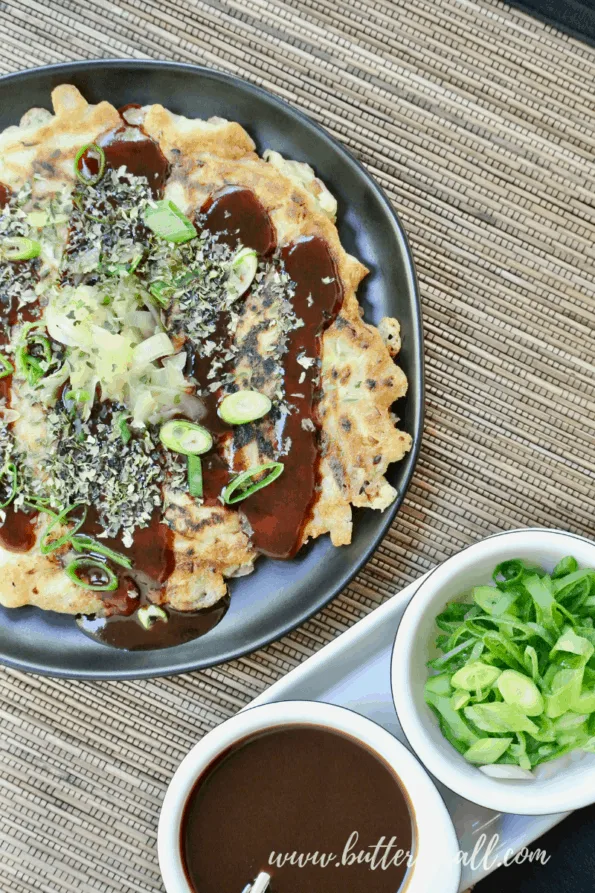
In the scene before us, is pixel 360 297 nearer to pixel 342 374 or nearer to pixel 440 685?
pixel 342 374

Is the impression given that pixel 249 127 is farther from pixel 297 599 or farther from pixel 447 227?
pixel 297 599

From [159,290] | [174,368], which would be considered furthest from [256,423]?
[159,290]

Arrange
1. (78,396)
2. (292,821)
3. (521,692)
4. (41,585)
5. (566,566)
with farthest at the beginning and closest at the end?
(41,585) → (78,396) → (292,821) → (566,566) → (521,692)

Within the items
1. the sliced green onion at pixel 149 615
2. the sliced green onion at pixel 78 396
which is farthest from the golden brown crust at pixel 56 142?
the sliced green onion at pixel 149 615

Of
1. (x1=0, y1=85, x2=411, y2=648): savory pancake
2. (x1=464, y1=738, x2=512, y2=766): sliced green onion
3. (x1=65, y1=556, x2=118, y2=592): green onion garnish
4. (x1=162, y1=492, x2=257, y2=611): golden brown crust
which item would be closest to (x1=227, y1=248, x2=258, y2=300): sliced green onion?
(x1=0, y1=85, x2=411, y2=648): savory pancake

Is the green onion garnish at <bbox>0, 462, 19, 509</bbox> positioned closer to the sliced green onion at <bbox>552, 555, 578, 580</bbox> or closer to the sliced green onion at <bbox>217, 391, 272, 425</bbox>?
the sliced green onion at <bbox>217, 391, 272, 425</bbox>

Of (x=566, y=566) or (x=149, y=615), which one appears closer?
(x=566, y=566)
